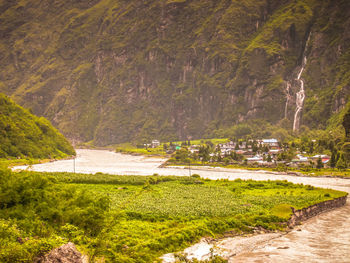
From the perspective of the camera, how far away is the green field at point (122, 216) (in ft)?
83.4

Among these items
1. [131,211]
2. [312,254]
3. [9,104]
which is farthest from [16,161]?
[312,254]

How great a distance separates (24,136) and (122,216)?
119 meters

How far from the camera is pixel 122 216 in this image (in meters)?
41.7

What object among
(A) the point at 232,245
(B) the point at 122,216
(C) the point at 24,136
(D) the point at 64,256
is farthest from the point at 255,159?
(D) the point at 64,256

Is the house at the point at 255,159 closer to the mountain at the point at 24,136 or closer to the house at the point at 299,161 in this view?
the house at the point at 299,161

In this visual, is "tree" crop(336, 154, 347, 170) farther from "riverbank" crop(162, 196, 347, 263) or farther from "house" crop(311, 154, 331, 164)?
"riverbank" crop(162, 196, 347, 263)

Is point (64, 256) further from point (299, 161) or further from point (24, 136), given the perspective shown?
point (24, 136)

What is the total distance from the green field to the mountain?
304 feet

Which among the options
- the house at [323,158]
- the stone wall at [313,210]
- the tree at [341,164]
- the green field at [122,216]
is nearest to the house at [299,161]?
the house at [323,158]

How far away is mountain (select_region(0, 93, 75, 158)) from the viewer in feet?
441

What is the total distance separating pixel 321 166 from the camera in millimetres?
107312

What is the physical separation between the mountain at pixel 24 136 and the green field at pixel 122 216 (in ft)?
304

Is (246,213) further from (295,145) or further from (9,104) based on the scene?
(9,104)

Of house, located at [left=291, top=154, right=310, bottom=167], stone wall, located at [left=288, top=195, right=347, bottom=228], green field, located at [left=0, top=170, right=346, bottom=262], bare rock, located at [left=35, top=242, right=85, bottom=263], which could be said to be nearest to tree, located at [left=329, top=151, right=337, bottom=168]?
house, located at [left=291, top=154, right=310, bottom=167]
